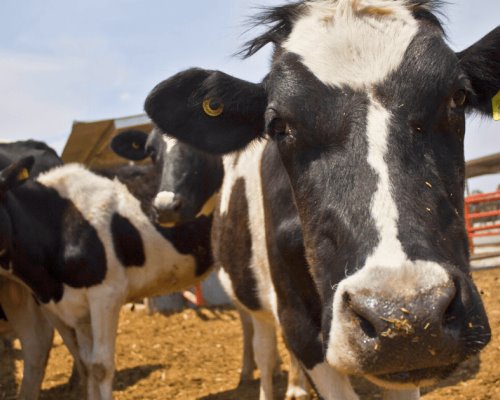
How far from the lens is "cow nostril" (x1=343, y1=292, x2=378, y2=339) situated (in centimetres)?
198

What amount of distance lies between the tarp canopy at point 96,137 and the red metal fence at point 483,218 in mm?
5908

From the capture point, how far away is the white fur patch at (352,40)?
2.58m

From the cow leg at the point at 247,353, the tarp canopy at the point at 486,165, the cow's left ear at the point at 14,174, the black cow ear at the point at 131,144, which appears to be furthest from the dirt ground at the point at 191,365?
the black cow ear at the point at 131,144

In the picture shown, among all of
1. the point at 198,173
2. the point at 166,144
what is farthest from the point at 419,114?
the point at 166,144

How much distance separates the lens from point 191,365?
7375 mm

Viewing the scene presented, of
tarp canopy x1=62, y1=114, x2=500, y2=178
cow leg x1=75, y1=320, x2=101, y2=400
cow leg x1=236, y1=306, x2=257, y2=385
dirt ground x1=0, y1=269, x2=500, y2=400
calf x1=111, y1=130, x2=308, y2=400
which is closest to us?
calf x1=111, y1=130, x2=308, y2=400

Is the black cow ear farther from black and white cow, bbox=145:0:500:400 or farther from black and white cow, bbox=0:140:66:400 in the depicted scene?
black and white cow, bbox=145:0:500:400

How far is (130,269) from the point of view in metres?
6.49

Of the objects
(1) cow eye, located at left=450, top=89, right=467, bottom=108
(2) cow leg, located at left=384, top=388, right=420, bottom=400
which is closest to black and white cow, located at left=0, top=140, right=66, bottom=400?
(2) cow leg, located at left=384, top=388, right=420, bottom=400

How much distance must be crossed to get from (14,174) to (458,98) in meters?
4.51

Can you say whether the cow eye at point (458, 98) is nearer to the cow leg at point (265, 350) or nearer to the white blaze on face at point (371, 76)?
the white blaze on face at point (371, 76)

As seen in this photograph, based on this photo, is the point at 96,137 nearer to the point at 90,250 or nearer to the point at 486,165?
the point at 90,250

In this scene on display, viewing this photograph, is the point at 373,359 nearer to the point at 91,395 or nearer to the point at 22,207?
the point at 91,395

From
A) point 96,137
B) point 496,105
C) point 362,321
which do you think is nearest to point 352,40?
point 496,105
